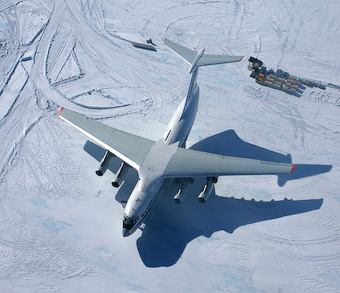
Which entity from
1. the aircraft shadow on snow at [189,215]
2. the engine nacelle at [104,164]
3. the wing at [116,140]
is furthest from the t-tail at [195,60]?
the aircraft shadow on snow at [189,215]

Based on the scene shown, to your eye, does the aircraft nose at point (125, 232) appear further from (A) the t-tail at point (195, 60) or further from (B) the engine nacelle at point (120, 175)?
(A) the t-tail at point (195, 60)

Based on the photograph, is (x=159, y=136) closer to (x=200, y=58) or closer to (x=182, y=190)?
(x=182, y=190)

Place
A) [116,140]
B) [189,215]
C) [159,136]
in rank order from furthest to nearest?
[159,136] → [116,140] → [189,215]

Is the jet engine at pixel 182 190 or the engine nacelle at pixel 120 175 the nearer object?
the jet engine at pixel 182 190

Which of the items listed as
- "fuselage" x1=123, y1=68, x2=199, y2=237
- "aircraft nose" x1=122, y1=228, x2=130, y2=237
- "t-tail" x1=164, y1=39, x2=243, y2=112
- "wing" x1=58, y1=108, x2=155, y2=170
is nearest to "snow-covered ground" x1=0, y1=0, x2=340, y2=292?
"aircraft nose" x1=122, y1=228, x2=130, y2=237

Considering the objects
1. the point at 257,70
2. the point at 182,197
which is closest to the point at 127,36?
the point at 257,70

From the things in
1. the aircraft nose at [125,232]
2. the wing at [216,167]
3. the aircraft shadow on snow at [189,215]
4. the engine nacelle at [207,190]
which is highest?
the wing at [216,167]

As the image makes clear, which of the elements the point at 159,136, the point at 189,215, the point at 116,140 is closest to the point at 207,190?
the point at 189,215
